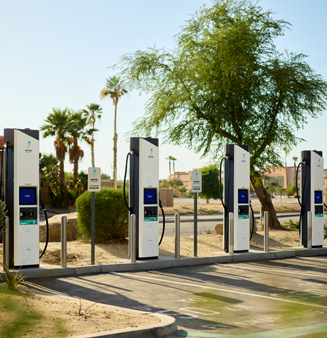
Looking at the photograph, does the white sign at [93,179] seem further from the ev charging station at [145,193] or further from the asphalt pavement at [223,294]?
the asphalt pavement at [223,294]

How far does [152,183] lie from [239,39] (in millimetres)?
6554

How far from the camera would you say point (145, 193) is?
11.3 meters

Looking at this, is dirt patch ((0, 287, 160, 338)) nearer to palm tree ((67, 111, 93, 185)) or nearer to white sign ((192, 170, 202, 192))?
white sign ((192, 170, 202, 192))

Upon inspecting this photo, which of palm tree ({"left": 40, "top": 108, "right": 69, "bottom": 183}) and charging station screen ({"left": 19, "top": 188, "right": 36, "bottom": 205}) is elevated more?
palm tree ({"left": 40, "top": 108, "right": 69, "bottom": 183})

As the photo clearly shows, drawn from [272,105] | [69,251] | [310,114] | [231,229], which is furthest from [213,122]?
[69,251]

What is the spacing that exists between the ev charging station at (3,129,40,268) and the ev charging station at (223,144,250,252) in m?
5.18

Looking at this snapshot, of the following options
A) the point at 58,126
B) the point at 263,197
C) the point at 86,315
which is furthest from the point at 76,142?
the point at 86,315

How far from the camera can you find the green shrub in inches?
488

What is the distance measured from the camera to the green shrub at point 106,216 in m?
12.4

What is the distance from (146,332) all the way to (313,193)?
1010cm

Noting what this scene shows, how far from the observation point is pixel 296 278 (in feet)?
30.6

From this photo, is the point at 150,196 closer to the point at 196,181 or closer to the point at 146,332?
the point at 196,181

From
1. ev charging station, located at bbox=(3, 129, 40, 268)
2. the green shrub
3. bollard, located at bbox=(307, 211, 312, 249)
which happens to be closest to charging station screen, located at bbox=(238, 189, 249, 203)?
bollard, located at bbox=(307, 211, 312, 249)

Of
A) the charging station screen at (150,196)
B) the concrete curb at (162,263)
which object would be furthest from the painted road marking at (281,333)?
the charging station screen at (150,196)
